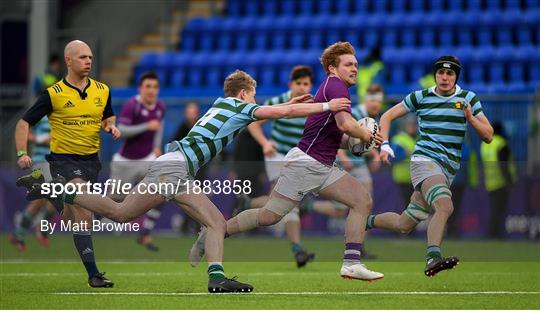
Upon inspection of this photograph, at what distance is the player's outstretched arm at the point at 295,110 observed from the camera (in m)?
9.77

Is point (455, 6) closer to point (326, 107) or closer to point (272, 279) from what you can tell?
point (272, 279)

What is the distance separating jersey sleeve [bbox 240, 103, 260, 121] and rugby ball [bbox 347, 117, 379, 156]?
955mm

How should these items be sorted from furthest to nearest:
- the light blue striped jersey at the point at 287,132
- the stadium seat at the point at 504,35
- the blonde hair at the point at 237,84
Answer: the stadium seat at the point at 504,35, the light blue striped jersey at the point at 287,132, the blonde hair at the point at 237,84

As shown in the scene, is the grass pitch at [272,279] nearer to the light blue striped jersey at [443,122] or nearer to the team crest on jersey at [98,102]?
the light blue striped jersey at [443,122]

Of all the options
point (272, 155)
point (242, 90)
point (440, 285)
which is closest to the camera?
point (242, 90)

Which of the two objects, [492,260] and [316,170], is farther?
[492,260]

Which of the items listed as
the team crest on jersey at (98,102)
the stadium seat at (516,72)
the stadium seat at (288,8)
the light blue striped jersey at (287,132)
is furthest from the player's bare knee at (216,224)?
the stadium seat at (288,8)

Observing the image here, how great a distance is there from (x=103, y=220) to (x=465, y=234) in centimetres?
802

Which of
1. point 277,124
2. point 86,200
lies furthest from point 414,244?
point 86,200

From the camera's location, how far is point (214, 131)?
33.3 ft

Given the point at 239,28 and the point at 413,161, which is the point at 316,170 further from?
the point at 239,28

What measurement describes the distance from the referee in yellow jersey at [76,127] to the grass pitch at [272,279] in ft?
1.60

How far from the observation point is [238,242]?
17.9m

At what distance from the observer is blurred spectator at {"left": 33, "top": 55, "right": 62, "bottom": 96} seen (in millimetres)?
21042
